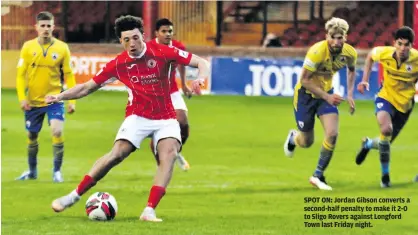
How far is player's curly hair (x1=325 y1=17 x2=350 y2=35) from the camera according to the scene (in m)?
13.9

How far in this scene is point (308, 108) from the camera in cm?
1502

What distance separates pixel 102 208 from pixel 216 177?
14.3 ft

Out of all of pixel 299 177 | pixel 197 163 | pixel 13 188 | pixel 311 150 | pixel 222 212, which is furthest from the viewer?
pixel 311 150

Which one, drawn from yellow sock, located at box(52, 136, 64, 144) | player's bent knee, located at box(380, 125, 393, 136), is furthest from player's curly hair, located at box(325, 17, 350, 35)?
yellow sock, located at box(52, 136, 64, 144)

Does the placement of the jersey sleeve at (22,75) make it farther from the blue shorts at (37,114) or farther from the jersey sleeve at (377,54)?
the jersey sleeve at (377,54)

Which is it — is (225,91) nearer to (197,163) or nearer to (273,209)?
(197,163)

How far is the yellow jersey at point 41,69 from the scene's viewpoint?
50.7ft

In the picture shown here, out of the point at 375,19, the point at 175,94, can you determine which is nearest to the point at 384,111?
the point at 175,94

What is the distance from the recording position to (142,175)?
16438 millimetres

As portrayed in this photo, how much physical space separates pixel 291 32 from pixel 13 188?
2219cm

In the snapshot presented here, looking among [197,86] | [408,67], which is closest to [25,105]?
[197,86]

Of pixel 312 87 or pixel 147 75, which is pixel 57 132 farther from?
pixel 147 75

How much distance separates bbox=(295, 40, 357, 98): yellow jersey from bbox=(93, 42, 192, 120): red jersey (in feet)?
8.95

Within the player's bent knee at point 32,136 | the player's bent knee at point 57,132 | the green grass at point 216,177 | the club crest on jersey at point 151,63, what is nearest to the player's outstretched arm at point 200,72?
the club crest on jersey at point 151,63
